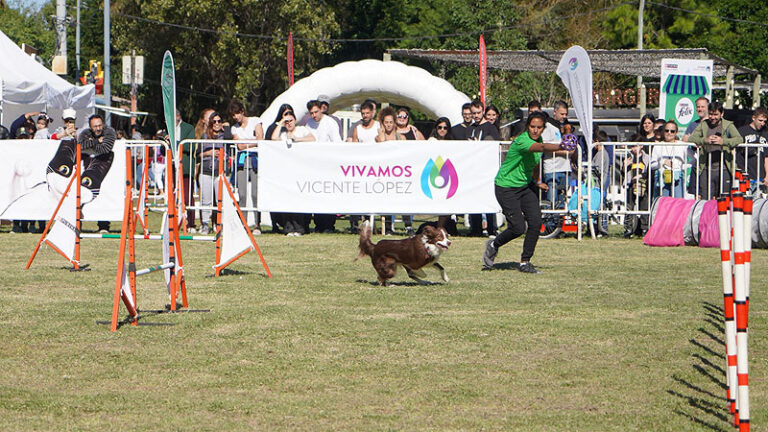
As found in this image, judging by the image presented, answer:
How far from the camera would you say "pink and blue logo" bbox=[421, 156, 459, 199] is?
17344 mm

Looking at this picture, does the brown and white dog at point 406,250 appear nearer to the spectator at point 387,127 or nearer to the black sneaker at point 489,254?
the black sneaker at point 489,254

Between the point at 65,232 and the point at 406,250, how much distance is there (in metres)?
3.83

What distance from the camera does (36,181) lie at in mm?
17750

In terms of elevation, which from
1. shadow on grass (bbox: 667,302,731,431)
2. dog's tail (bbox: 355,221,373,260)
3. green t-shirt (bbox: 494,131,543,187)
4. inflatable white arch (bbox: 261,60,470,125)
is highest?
inflatable white arch (bbox: 261,60,470,125)

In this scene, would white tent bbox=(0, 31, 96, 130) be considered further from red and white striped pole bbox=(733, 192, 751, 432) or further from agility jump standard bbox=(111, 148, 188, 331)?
red and white striped pole bbox=(733, 192, 751, 432)

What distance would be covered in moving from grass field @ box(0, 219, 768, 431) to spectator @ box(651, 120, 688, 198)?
4804mm

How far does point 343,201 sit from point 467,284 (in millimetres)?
6207

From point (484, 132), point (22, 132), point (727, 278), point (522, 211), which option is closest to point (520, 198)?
point (522, 211)

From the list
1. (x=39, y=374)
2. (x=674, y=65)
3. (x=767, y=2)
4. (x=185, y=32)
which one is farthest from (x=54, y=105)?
(x=767, y=2)

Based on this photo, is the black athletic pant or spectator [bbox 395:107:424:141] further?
spectator [bbox 395:107:424:141]

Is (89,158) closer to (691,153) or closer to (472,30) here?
(691,153)

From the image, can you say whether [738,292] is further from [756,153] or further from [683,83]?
[683,83]

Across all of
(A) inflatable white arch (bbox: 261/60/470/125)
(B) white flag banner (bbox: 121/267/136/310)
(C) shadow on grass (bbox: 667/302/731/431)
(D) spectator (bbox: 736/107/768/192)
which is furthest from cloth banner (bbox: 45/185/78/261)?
(A) inflatable white arch (bbox: 261/60/470/125)

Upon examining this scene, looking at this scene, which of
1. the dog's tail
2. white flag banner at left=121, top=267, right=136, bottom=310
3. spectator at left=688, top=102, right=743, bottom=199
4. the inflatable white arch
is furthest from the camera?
the inflatable white arch
